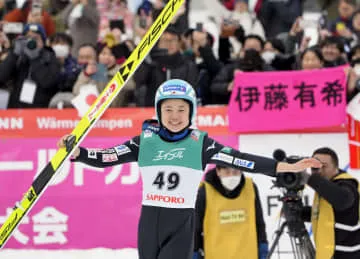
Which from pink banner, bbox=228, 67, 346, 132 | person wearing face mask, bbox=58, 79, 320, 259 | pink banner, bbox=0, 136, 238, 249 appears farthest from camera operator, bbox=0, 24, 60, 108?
person wearing face mask, bbox=58, 79, 320, 259

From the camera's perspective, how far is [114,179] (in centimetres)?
960

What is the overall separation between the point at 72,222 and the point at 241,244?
7.97 ft

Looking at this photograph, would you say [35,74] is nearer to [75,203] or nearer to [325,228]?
[75,203]

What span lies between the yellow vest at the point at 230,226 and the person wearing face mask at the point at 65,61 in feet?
9.45

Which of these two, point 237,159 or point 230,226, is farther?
point 230,226

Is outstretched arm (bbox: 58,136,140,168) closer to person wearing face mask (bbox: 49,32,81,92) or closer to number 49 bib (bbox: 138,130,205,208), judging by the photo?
number 49 bib (bbox: 138,130,205,208)

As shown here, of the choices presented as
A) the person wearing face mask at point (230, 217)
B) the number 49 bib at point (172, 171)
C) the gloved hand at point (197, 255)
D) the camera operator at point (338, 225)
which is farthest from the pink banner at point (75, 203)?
the number 49 bib at point (172, 171)

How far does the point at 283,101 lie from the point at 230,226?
2121 millimetres

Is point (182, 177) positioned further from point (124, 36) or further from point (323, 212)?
point (124, 36)

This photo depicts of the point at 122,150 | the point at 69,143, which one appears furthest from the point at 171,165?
the point at 69,143

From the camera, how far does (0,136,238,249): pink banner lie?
9.58 metres

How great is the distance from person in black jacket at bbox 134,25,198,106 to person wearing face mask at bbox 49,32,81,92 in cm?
70

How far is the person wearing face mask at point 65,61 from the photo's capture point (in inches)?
397

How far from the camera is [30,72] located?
9.91 meters
